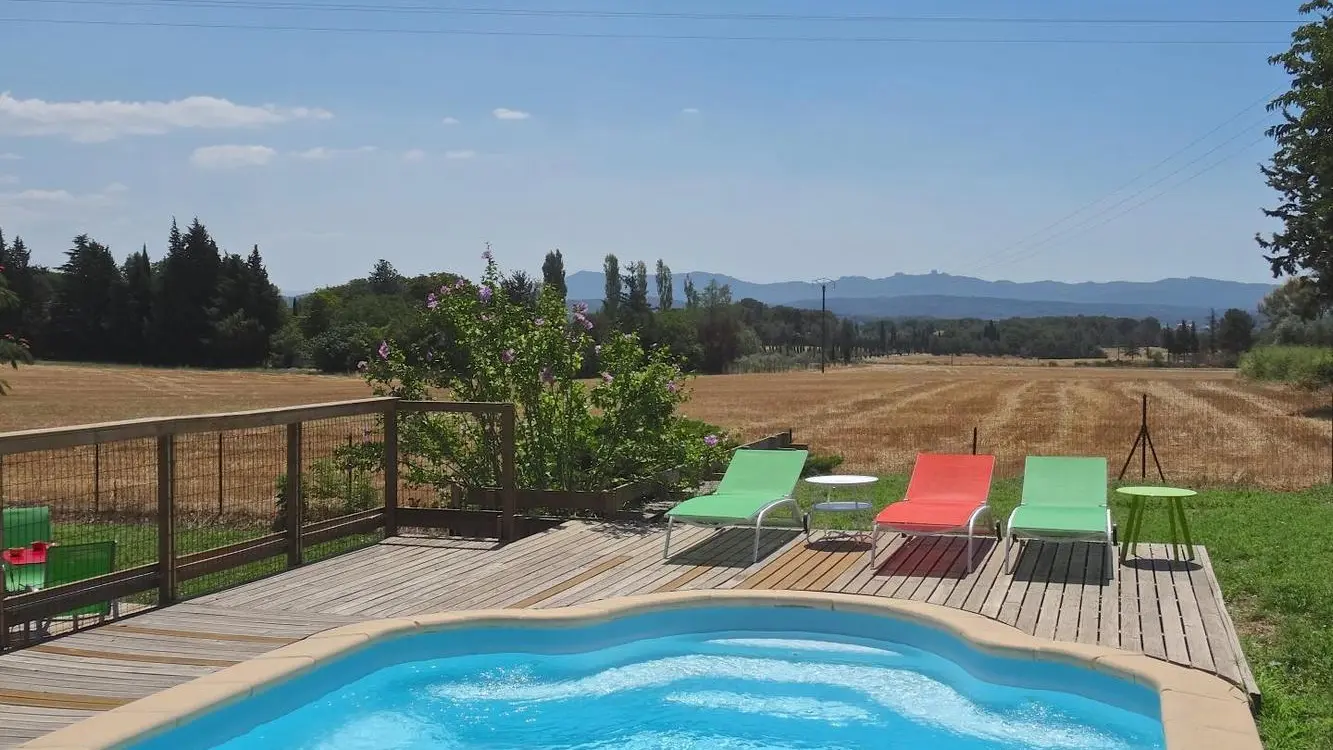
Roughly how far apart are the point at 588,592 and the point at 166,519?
2491 mm

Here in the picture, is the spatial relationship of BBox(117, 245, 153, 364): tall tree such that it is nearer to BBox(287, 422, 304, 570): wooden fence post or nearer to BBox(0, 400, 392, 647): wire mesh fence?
BBox(0, 400, 392, 647): wire mesh fence

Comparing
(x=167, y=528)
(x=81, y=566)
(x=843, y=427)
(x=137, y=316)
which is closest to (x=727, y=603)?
(x=167, y=528)

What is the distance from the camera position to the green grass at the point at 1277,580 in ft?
14.7

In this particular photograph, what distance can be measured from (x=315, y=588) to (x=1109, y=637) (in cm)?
461

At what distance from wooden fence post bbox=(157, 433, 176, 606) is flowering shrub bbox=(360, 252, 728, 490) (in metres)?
2.94

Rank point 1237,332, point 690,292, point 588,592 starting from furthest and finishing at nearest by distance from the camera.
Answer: point 690,292, point 1237,332, point 588,592

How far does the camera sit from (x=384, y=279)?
112562 mm

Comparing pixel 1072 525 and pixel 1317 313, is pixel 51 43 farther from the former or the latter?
pixel 1317 313

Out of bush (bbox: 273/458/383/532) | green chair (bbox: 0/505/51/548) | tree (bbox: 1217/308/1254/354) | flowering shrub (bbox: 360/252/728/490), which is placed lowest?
bush (bbox: 273/458/383/532)

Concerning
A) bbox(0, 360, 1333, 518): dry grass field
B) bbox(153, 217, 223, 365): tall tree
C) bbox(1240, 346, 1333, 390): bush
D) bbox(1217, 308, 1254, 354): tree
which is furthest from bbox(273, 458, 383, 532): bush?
bbox(1217, 308, 1254, 354): tree

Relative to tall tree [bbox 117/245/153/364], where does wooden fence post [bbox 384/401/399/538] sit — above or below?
below

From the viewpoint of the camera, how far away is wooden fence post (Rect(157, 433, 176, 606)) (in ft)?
19.7

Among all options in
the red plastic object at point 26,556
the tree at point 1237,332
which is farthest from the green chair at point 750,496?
the tree at point 1237,332

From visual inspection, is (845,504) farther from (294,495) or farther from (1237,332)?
(1237,332)
